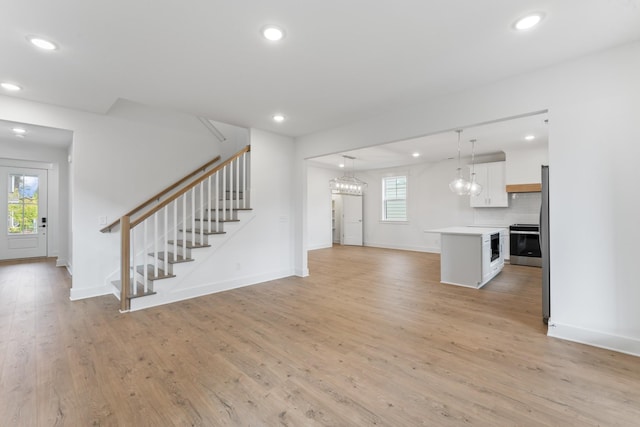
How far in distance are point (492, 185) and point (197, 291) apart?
6.94 metres

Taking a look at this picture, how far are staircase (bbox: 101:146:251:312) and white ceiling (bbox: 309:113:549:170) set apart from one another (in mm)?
1997

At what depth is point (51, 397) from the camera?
1908mm

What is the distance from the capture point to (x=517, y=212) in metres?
6.92

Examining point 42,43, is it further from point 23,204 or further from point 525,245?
point 525,245

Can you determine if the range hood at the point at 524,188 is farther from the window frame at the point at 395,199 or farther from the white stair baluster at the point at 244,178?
the white stair baluster at the point at 244,178

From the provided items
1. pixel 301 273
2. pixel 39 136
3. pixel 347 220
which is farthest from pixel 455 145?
pixel 39 136

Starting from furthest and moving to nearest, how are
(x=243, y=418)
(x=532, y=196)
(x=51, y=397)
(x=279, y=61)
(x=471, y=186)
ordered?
(x=532, y=196), (x=471, y=186), (x=279, y=61), (x=51, y=397), (x=243, y=418)

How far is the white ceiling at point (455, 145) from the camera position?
15.8ft

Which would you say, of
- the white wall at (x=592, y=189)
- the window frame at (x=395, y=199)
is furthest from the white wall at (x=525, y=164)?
the white wall at (x=592, y=189)

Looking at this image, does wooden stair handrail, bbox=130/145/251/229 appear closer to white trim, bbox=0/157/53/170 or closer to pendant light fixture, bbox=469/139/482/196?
pendant light fixture, bbox=469/139/482/196

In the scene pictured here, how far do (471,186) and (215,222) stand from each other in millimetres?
4588

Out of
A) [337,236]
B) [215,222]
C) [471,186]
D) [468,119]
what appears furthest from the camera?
[337,236]

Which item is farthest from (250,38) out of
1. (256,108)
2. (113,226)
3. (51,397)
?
(113,226)

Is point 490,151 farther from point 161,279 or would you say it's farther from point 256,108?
point 161,279
